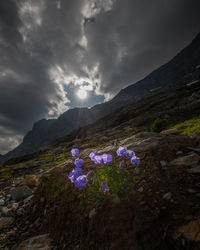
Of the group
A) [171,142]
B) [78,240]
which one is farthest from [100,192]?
[171,142]

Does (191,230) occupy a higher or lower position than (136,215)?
lower

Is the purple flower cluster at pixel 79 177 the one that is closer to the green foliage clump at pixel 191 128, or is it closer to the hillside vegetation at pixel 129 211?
the hillside vegetation at pixel 129 211

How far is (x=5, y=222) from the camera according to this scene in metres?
4.13

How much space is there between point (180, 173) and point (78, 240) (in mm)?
2654

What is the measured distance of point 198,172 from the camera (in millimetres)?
2600

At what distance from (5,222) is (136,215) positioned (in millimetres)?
4893

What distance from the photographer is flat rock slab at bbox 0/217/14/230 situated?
398 cm

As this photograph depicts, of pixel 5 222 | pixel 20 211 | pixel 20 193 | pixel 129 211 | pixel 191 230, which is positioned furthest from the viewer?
pixel 20 193

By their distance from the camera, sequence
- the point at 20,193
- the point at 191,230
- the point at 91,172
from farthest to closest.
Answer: the point at 20,193, the point at 91,172, the point at 191,230

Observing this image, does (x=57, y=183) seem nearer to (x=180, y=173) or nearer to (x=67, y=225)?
(x=67, y=225)

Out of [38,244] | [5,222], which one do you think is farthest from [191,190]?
[5,222]

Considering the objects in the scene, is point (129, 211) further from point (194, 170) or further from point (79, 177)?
point (194, 170)

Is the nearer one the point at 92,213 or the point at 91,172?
the point at 92,213

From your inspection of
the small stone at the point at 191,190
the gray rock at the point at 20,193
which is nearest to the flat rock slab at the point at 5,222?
the gray rock at the point at 20,193
